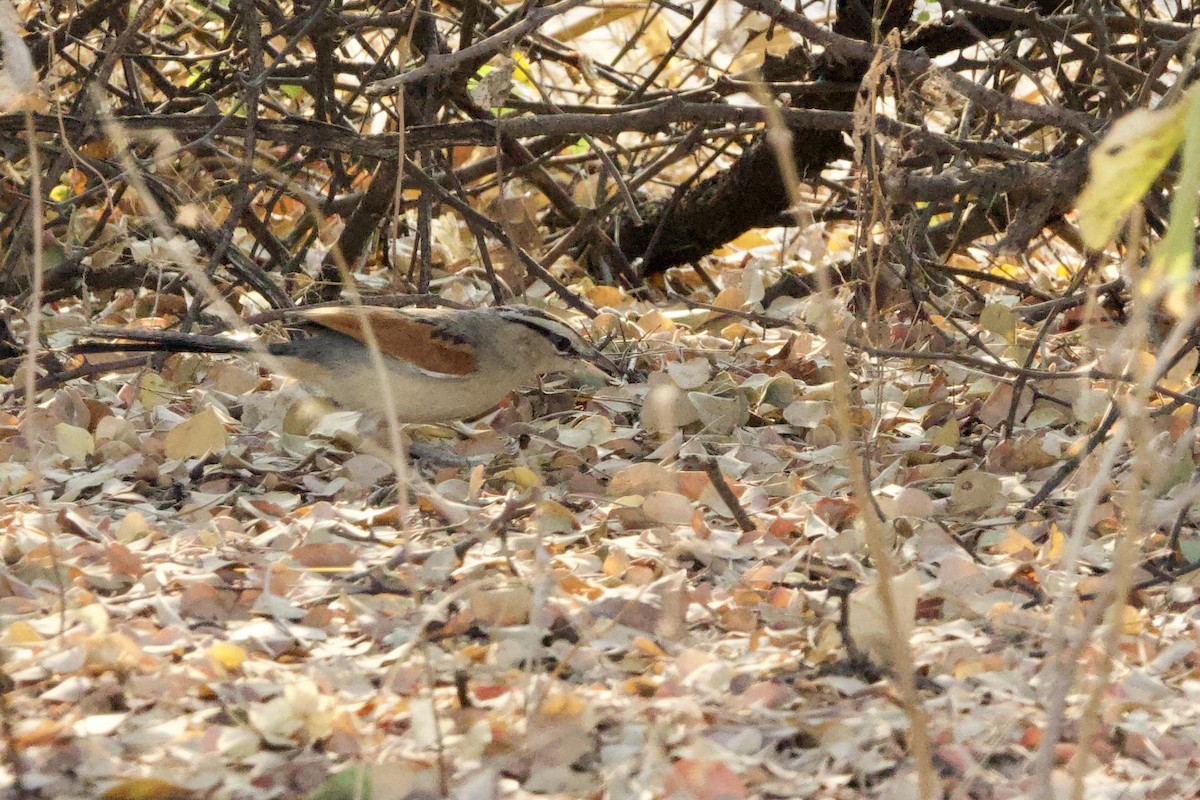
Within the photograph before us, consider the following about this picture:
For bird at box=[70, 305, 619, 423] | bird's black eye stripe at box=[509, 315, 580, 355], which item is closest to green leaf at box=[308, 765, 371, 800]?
bird at box=[70, 305, 619, 423]

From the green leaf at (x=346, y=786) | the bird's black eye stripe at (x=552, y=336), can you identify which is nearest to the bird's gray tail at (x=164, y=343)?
the bird's black eye stripe at (x=552, y=336)

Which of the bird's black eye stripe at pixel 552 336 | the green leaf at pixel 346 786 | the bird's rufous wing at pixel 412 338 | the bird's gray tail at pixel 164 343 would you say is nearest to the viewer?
the green leaf at pixel 346 786

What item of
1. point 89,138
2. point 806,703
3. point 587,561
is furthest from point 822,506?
point 89,138

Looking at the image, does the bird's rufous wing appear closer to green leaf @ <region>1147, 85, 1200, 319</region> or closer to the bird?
the bird

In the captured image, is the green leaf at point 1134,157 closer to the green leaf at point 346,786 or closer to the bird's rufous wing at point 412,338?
the green leaf at point 346,786

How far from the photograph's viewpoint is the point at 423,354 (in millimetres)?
3986

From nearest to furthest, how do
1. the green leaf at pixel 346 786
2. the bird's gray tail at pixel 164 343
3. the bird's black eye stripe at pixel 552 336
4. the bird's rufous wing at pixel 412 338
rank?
the green leaf at pixel 346 786, the bird's gray tail at pixel 164 343, the bird's rufous wing at pixel 412 338, the bird's black eye stripe at pixel 552 336

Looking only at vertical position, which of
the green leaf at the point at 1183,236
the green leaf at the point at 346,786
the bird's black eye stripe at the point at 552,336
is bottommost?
the green leaf at the point at 346,786

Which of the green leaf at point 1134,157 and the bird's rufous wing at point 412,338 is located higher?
the green leaf at point 1134,157

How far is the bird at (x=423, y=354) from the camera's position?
396 cm

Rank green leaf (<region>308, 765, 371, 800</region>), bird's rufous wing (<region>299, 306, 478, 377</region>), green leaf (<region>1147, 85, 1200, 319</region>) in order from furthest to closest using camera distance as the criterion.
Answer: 1. bird's rufous wing (<region>299, 306, 478, 377</region>)
2. green leaf (<region>308, 765, 371, 800</region>)
3. green leaf (<region>1147, 85, 1200, 319</region>)

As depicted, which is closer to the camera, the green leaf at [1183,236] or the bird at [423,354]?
the green leaf at [1183,236]

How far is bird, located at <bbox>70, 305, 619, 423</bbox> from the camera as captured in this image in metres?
3.96

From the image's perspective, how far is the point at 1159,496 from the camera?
10.3ft
